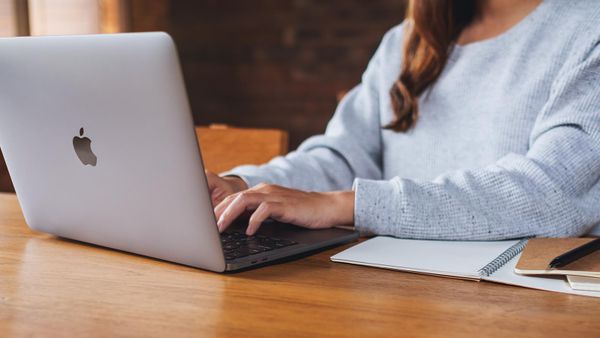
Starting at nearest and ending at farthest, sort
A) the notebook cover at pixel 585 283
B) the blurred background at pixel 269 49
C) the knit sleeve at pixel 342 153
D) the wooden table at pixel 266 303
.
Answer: the wooden table at pixel 266 303, the notebook cover at pixel 585 283, the knit sleeve at pixel 342 153, the blurred background at pixel 269 49

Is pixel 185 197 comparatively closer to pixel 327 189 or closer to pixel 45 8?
pixel 327 189

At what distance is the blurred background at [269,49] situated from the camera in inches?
146

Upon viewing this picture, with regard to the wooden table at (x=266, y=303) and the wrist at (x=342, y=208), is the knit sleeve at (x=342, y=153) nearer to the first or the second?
the wrist at (x=342, y=208)

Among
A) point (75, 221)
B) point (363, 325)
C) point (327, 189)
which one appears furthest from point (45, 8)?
point (363, 325)

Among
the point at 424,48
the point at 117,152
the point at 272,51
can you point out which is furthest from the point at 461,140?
the point at 272,51

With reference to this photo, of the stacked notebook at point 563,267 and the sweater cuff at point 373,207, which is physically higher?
the stacked notebook at point 563,267

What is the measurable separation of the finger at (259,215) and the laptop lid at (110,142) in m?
0.13

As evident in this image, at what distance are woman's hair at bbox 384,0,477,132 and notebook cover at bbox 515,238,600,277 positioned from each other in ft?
1.75

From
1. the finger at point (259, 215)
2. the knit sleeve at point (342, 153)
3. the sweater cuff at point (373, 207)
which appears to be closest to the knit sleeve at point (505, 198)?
the sweater cuff at point (373, 207)

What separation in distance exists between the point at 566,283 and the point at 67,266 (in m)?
0.54

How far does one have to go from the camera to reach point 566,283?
720 millimetres

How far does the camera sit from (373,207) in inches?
36.9

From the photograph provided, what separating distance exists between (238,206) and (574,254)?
1.30ft

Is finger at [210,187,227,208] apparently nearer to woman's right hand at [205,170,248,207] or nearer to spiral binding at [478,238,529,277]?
woman's right hand at [205,170,248,207]
